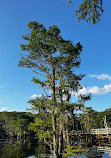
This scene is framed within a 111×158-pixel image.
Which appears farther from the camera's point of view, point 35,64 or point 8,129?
point 8,129

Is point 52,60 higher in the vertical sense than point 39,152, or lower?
higher

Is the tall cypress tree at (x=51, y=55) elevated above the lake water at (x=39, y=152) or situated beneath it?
elevated above

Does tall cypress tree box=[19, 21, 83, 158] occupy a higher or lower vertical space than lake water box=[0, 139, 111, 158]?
higher

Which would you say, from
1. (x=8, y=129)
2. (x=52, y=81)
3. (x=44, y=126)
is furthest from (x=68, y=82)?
(x=8, y=129)

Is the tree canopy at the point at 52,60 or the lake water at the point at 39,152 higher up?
the tree canopy at the point at 52,60

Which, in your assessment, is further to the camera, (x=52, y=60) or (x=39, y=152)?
(x=39, y=152)

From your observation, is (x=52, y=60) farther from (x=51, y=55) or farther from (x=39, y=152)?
(x=39, y=152)

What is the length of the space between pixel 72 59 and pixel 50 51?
10.0ft

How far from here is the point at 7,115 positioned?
60.8 m

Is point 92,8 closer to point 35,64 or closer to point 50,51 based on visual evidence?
point 50,51

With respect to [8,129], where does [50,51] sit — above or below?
above

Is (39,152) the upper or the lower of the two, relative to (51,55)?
lower

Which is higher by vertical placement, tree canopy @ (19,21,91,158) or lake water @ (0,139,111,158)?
tree canopy @ (19,21,91,158)

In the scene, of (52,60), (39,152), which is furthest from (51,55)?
(39,152)
